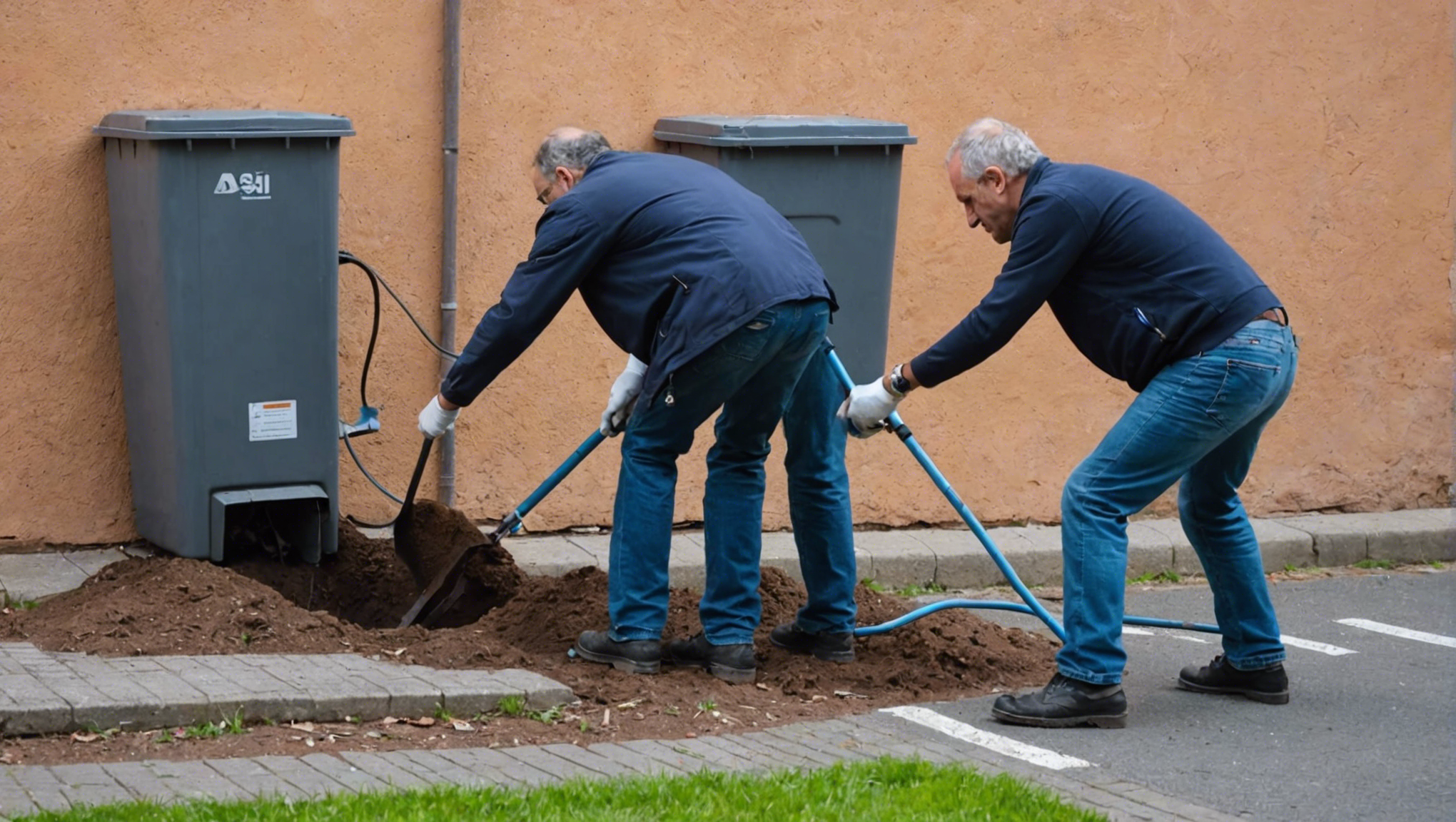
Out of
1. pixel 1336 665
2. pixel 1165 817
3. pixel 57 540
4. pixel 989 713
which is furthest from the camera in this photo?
pixel 57 540

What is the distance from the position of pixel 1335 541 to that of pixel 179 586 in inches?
198

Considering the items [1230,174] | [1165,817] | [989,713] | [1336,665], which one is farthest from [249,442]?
[1230,174]

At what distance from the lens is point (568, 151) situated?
5.09 m

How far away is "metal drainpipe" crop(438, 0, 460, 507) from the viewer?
647 cm

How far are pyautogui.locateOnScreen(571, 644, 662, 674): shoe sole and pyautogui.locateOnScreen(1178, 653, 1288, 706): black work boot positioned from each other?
1617 millimetres

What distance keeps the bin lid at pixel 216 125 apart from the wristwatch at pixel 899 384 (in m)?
2.12

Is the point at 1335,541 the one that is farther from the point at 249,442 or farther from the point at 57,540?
the point at 57,540

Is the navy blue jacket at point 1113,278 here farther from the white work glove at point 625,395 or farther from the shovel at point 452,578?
the shovel at point 452,578

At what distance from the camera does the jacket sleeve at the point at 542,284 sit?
484cm

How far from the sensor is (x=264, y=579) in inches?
233

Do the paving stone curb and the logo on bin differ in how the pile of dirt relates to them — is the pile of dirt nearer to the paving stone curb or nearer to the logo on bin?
the paving stone curb

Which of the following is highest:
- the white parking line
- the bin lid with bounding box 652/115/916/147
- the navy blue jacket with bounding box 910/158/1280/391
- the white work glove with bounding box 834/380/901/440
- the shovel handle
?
the bin lid with bounding box 652/115/916/147

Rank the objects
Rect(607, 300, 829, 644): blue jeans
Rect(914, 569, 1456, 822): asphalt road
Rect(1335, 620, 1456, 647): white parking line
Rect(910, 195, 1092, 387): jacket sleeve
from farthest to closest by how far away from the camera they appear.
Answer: Rect(1335, 620, 1456, 647): white parking line
Rect(607, 300, 829, 644): blue jeans
Rect(910, 195, 1092, 387): jacket sleeve
Rect(914, 569, 1456, 822): asphalt road

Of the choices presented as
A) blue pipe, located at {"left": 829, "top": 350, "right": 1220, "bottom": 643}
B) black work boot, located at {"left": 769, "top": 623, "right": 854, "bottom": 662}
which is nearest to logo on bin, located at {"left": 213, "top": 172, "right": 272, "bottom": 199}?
blue pipe, located at {"left": 829, "top": 350, "right": 1220, "bottom": 643}
